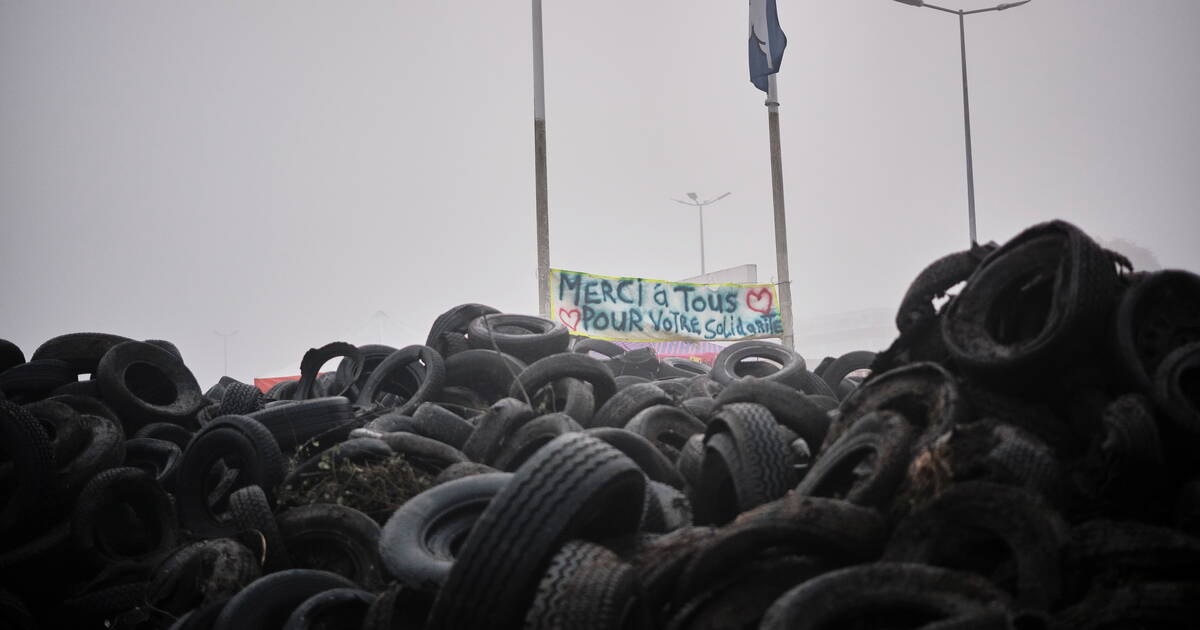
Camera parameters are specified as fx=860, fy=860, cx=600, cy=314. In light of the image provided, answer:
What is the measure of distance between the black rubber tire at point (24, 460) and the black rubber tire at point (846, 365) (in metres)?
7.09

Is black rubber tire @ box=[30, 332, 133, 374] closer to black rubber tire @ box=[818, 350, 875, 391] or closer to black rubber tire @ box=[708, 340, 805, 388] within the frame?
black rubber tire @ box=[708, 340, 805, 388]

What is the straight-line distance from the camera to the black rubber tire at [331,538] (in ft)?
16.5

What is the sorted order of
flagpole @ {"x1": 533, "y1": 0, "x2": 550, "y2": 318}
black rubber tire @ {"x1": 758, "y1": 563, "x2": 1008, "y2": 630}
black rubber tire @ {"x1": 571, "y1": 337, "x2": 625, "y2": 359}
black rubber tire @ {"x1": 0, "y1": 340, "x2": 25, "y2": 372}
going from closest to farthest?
black rubber tire @ {"x1": 758, "y1": 563, "x2": 1008, "y2": 630}, black rubber tire @ {"x1": 0, "y1": 340, "x2": 25, "y2": 372}, black rubber tire @ {"x1": 571, "y1": 337, "x2": 625, "y2": 359}, flagpole @ {"x1": 533, "y1": 0, "x2": 550, "y2": 318}

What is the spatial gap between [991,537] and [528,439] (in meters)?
3.27

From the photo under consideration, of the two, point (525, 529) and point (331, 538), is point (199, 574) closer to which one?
point (331, 538)

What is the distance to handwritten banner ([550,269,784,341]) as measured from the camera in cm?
1727

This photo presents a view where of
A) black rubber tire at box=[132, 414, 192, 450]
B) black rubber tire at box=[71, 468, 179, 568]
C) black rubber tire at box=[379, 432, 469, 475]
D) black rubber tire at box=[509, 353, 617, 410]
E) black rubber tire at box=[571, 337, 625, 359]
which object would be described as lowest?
black rubber tire at box=[71, 468, 179, 568]

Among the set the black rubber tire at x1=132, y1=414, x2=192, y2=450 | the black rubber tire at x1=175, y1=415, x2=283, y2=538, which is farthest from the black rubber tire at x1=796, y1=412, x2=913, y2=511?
the black rubber tire at x1=132, y1=414, x2=192, y2=450

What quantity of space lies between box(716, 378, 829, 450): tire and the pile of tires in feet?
0.05

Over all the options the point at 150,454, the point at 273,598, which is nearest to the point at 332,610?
the point at 273,598

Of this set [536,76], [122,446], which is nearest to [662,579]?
[122,446]

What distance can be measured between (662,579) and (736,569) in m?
0.29

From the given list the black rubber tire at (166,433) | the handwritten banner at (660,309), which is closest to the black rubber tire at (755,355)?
the black rubber tire at (166,433)

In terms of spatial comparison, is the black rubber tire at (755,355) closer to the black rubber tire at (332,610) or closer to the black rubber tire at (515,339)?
the black rubber tire at (515,339)
